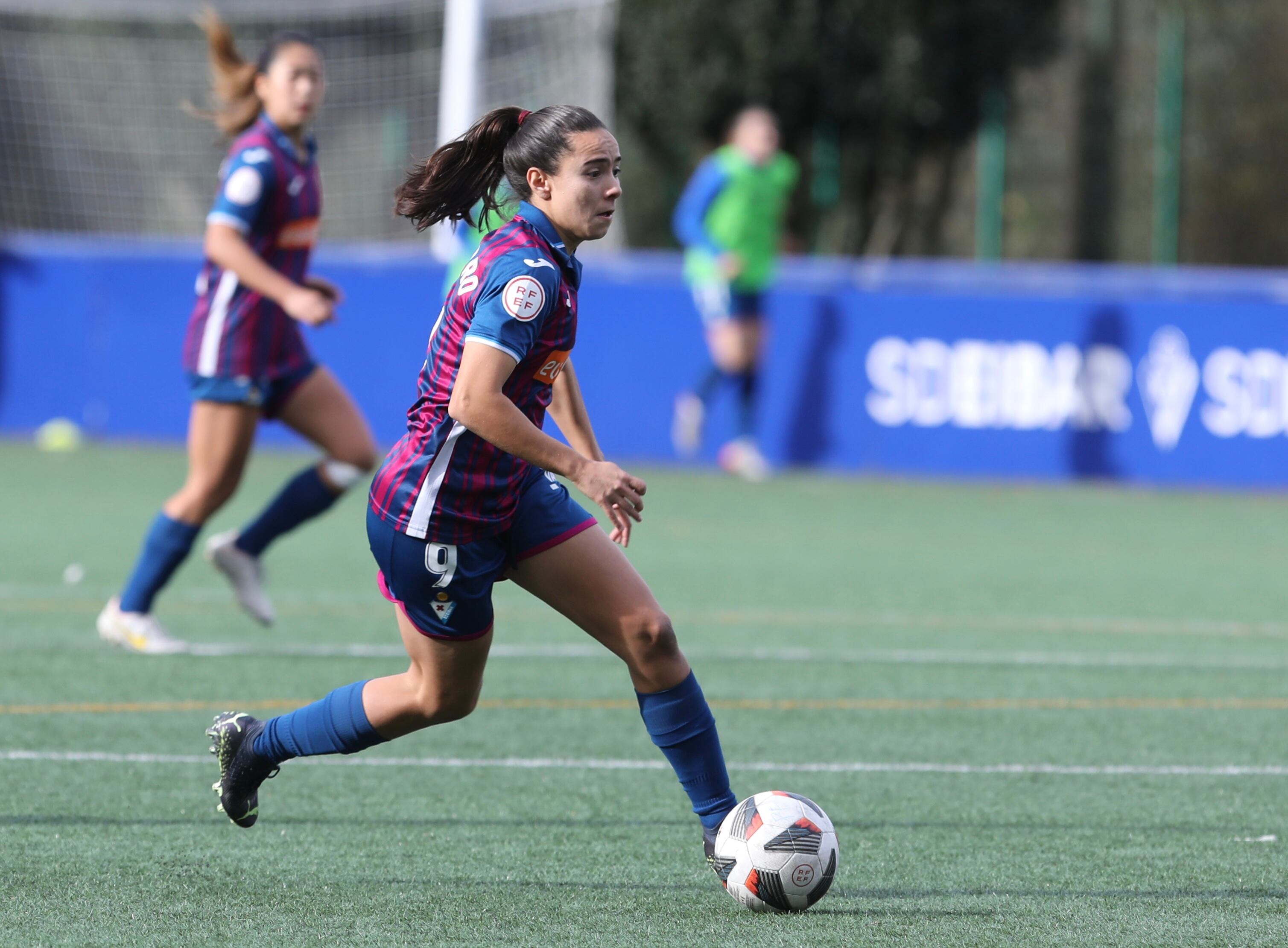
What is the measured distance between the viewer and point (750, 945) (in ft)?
12.0

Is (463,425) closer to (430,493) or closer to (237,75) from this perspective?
(430,493)

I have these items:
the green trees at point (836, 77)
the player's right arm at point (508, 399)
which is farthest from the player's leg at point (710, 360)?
the player's right arm at point (508, 399)

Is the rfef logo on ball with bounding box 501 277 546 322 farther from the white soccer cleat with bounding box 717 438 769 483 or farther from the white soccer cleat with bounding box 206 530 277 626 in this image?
the white soccer cleat with bounding box 717 438 769 483

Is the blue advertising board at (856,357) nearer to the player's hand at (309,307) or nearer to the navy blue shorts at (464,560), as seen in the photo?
the player's hand at (309,307)

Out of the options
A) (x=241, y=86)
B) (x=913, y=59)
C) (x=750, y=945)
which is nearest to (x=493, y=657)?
(x=241, y=86)

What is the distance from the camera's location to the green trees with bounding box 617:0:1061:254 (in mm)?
23250

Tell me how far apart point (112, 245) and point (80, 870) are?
1220cm

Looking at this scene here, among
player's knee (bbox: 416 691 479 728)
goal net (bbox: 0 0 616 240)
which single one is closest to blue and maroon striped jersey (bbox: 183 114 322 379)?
player's knee (bbox: 416 691 479 728)

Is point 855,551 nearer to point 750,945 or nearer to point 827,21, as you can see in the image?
point 750,945

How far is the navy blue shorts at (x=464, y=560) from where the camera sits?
3.99 m

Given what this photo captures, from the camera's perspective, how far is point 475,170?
426cm

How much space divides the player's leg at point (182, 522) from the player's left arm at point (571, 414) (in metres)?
2.73

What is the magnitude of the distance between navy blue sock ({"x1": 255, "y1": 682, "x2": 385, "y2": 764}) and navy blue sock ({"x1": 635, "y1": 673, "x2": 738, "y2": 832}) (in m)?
0.60

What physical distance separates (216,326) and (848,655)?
255cm
